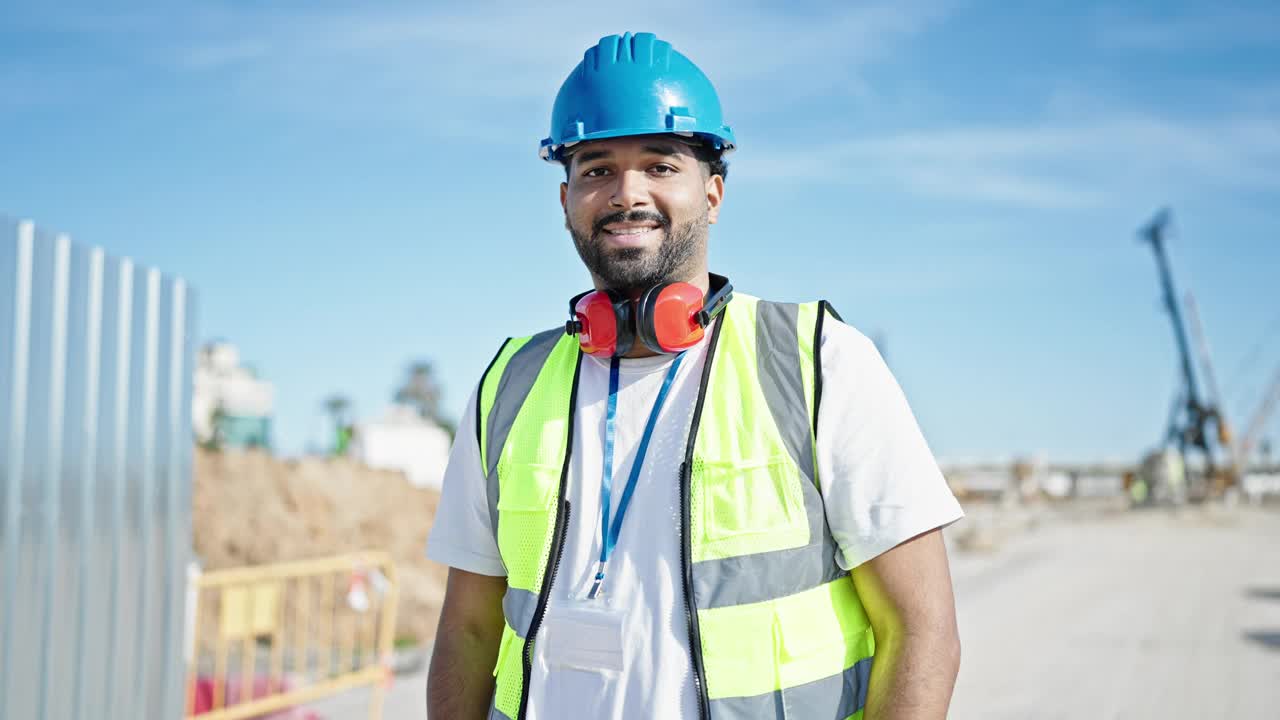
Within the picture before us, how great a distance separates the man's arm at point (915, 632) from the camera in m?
1.91

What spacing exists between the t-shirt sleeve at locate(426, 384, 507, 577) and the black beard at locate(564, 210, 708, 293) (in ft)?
1.46

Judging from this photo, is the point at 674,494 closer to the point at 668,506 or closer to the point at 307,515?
the point at 668,506

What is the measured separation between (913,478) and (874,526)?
0.36 ft

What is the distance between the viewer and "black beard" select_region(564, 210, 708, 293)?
7.19 feet

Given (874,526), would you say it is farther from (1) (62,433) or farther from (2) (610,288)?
(1) (62,433)

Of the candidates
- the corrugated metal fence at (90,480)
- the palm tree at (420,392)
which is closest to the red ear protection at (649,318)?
the corrugated metal fence at (90,480)

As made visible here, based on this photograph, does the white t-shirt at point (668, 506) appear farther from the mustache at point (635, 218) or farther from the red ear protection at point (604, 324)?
the mustache at point (635, 218)

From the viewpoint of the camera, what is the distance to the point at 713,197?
2.37 metres

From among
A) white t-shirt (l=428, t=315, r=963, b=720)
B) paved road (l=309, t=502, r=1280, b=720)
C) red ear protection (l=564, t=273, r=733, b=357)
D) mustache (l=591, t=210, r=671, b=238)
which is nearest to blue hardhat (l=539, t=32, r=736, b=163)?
mustache (l=591, t=210, r=671, b=238)

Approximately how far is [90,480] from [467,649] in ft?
7.83

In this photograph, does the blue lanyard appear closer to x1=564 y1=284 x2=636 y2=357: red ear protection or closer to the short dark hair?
x1=564 y1=284 x2=636 y2=357: red ear protection

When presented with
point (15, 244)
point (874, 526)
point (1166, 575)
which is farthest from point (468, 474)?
point (1166, 575)

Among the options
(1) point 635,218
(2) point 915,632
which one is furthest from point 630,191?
(2) point 915,632

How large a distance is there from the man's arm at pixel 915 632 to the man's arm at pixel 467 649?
821 millimetres
